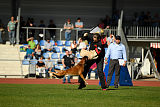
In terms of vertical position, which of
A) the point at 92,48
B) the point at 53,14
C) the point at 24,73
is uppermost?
the point at 53,14

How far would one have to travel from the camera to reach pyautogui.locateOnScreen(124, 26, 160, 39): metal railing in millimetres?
27578

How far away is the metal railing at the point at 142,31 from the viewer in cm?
2758

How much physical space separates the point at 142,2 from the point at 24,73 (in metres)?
13.1

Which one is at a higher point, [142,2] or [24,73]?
[142,2]

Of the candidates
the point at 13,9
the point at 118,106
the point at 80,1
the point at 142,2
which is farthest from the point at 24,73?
the point at 118,106

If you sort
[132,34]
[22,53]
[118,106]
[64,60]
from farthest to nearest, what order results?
[132,34], [22,53], [64,60], [118,106]

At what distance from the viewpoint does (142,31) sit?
28.5 meters

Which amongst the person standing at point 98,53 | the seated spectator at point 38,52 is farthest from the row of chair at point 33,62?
the person standing at point 98,53

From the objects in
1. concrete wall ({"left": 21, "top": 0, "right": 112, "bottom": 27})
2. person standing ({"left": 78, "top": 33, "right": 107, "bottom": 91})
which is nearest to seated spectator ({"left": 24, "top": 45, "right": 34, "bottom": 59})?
concrete wall ({"left": 21, "top": 0, "right": 112, "bottom": 27})

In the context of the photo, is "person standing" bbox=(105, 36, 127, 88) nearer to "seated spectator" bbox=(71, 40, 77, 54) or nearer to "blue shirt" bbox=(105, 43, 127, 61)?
"blue shirt" bbox=(105, 43, 127, 61)

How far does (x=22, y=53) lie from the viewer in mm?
25219

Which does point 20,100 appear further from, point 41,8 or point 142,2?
point 142,2

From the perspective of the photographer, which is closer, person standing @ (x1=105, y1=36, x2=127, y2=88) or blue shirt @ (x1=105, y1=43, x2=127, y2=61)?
person standing @ (x1=105, y1=36, x2=127, y2=88)

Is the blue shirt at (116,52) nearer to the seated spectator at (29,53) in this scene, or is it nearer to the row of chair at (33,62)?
the row of chair at (33,62)
